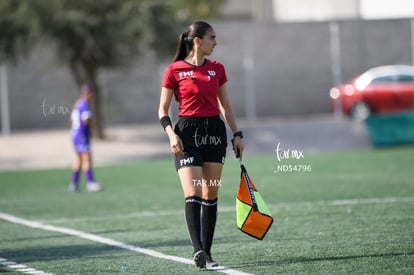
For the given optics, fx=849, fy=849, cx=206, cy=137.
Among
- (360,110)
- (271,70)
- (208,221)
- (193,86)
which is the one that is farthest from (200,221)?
(271,70)

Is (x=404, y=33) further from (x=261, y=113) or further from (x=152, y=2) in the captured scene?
(x=152, y=2)

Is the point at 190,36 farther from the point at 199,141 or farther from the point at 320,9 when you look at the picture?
the point at 320,9

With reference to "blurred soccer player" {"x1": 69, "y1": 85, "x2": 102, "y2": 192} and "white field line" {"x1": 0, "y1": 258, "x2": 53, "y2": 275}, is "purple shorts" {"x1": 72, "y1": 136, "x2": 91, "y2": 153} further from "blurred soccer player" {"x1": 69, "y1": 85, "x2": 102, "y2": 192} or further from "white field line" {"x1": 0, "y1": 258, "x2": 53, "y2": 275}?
"white field line" {"x1": 0, "y1": 258, "x2": 53, "y2": 275}

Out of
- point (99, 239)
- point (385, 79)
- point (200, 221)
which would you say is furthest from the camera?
point (385, 79)

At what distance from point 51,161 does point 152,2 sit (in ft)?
20.8

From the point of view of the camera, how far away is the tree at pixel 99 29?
2739 centimetres

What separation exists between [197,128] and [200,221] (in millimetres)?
906

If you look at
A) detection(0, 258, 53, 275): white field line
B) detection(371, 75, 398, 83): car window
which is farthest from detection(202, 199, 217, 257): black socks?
detection(371, 75, 398, 83): car window

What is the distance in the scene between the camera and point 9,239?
1093cm

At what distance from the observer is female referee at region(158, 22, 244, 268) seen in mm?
8094

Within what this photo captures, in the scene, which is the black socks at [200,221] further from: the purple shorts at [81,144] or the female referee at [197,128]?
the purple shorts at [81,144]

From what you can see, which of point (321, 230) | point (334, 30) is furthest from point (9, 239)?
point (334, 30)

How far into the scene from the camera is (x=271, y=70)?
36.9 m

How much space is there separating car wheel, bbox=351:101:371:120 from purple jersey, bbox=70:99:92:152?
16688mm
